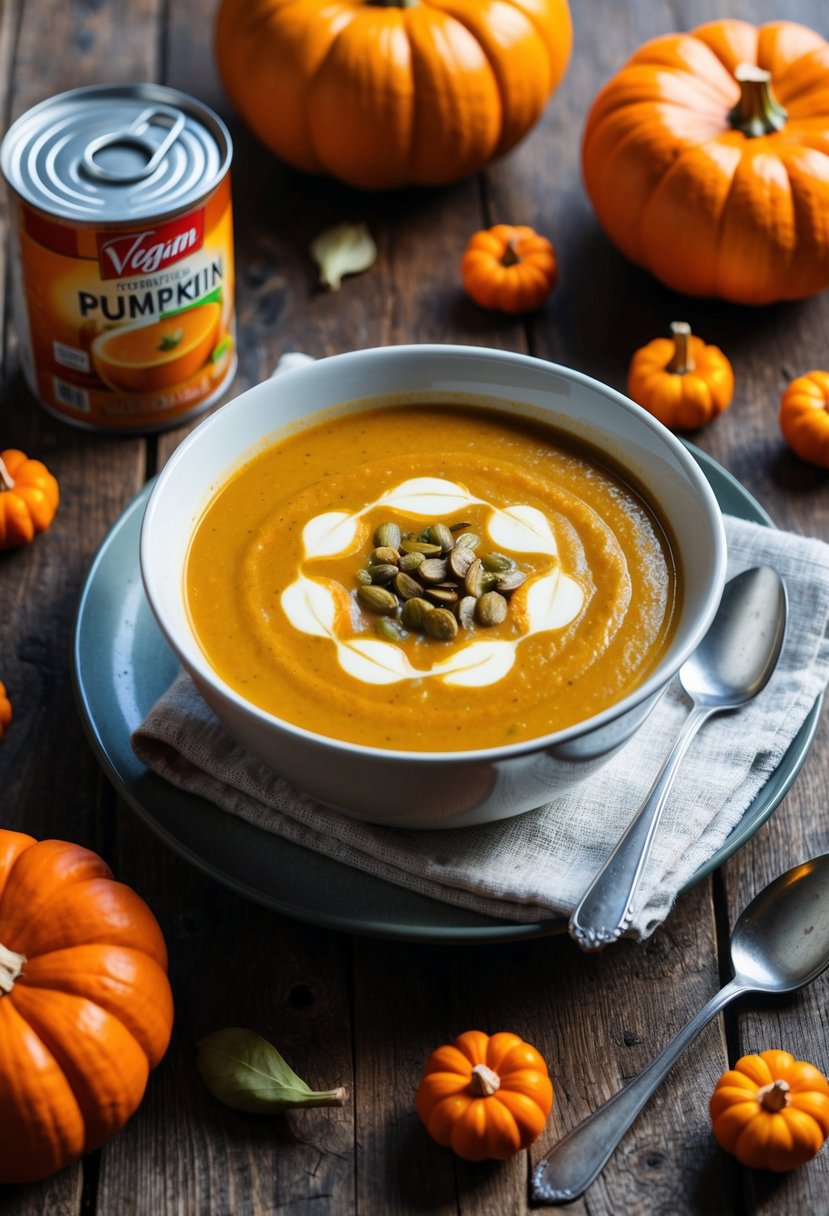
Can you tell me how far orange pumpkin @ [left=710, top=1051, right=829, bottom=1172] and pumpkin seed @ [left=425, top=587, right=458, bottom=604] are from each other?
0.76 m

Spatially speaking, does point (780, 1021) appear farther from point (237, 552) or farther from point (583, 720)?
point (237, 552)

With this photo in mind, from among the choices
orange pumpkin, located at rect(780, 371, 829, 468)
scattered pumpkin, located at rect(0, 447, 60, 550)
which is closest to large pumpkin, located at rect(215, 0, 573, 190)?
orange pumpkin, located at rect(780, 371, 829, 468)

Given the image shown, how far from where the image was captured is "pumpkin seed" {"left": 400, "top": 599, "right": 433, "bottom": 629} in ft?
6.65

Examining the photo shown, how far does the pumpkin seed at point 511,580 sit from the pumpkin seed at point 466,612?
49 millimetres

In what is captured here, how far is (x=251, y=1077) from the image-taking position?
1876 mm

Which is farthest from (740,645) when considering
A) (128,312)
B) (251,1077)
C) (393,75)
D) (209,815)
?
(393,75)

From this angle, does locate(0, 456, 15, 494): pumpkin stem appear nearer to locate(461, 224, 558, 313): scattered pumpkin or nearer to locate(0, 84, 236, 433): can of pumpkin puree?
locate(0, 84, 236, 433): can of pumpkin puree

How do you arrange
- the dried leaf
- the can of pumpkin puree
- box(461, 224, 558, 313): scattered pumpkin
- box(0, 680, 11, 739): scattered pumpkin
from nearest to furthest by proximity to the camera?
box(0, 680, 11, 739): scattered pumpkin, the can of pumpkin puree, box(461, 224, 558, 313): scattered pumpkin, the dried leaf

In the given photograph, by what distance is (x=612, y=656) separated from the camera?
2.01 metres

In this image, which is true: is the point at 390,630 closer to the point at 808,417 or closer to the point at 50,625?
the point at 50,625

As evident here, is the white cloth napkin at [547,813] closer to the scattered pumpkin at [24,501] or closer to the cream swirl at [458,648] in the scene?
the cream swirl at [458,648]

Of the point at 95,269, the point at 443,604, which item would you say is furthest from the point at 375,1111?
the point at 95,269

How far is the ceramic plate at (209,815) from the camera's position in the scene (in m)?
1.91

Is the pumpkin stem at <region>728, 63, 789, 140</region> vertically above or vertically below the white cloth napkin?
above
